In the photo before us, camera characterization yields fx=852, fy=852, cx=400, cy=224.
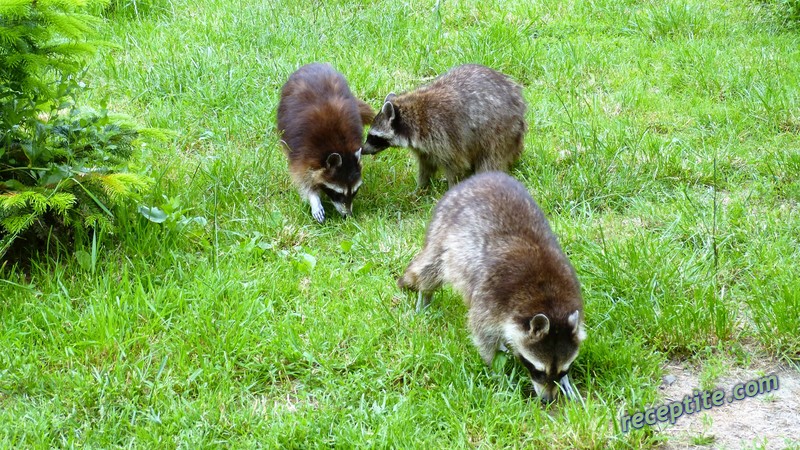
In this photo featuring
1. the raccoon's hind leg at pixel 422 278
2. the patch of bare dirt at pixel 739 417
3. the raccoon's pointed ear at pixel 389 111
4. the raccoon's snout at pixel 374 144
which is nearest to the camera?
the patch of bare dirt at pixel 739 417

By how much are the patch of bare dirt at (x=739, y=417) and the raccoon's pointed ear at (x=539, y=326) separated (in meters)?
0.67

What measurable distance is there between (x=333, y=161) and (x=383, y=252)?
102 cm

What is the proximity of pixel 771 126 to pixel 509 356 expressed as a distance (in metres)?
3.37

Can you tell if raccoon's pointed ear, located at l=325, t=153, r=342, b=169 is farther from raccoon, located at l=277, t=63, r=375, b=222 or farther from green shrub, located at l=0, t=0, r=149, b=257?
green shrub, located at l=0, t=0, r=149, b=257

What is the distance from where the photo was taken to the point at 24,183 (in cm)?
477

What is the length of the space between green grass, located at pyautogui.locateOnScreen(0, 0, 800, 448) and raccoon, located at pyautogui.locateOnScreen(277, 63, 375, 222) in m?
0.16

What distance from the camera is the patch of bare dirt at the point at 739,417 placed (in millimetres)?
3787

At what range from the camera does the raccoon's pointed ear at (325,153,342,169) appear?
6.04 meters

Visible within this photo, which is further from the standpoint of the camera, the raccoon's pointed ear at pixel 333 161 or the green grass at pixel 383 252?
the raccoon's pointed ear at pixel 333 161

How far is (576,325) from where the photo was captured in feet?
13.2

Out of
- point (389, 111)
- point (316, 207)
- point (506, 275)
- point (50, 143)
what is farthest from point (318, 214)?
point (506, 275)

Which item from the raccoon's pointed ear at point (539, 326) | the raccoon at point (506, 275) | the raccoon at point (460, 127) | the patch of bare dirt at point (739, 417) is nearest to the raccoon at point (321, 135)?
the raccoon at point (460, 127)

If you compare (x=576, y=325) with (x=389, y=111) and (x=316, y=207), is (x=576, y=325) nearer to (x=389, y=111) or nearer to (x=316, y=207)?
(x=316, y=207)

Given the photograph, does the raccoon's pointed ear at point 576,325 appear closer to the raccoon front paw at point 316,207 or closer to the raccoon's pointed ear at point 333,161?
the raccoon front paw at point 316,207
